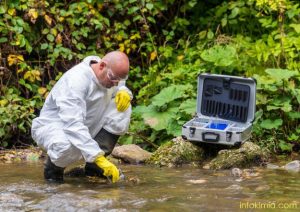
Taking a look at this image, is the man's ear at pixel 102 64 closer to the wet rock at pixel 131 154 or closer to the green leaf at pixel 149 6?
the wet rock at pixel 131 154

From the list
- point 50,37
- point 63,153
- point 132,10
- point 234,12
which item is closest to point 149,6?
point 132,10

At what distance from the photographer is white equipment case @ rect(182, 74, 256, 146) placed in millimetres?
5719

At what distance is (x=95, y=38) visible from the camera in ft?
25.6

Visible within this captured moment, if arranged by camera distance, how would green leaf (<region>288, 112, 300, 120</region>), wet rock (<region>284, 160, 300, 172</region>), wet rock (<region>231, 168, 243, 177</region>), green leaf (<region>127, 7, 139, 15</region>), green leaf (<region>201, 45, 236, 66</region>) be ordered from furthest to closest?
green leaf (<region>127, 7, 139, 15</region>) < green leaf (<region>201, 45, 236, 66</region>) < green leaf (<region>288, 112, 300, 120</region>) < wet rock (<region>284, 160, 300, 172</region>) < wet rock (<region>231, 168, 243, 177</region>)

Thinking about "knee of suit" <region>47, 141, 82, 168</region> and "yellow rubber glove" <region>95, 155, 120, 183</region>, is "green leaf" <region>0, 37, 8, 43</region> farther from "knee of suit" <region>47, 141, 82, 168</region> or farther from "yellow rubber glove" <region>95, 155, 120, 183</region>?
"yellow rubber glove" <region>95, 155, 120, 183</region>

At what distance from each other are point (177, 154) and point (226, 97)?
2.26ft

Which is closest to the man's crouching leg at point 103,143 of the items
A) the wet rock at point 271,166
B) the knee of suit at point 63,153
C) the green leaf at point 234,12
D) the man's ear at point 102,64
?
the knee of suit at point 63,153

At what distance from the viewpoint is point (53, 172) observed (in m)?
4.95

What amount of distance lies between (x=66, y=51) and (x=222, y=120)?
2.14 m

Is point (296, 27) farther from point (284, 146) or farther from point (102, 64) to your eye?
point (102, 64)

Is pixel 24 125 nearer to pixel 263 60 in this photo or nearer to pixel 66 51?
pixel 66 51

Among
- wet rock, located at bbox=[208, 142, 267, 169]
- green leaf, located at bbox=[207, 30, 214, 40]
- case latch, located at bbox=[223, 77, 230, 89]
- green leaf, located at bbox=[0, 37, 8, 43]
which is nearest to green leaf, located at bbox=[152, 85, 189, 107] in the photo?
case latch, located at bbox=[223, 77, 230, 89]

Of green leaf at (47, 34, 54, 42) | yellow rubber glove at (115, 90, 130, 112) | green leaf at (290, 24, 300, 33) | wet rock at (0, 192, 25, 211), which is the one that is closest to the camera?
wet rock at (0, 192, 25, 211)

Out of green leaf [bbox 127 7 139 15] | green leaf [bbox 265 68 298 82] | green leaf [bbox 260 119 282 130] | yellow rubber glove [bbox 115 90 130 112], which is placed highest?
green leaf [bbox 127 7 139 15]
